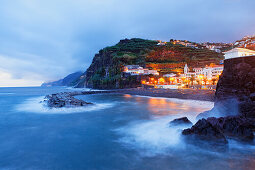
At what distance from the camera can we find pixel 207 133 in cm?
816

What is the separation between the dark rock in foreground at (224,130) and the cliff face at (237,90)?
1259mm

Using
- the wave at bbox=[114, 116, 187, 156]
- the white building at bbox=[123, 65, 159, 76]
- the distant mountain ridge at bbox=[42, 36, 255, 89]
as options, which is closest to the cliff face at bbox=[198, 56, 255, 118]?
the wave at bbox=[114, 116, 187, 156]

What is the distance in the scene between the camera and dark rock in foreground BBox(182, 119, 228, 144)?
7909 mm

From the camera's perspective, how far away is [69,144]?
30.2 feet

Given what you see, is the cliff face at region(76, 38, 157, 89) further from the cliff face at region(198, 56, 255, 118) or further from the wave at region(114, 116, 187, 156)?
the wave at region(114, 116, 187, 156)

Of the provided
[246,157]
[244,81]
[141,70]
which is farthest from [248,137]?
[141,70]

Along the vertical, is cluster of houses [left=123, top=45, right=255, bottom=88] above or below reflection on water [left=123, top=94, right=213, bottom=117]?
above

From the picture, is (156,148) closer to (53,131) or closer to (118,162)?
(118,162)

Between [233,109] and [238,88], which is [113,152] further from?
[238,88]

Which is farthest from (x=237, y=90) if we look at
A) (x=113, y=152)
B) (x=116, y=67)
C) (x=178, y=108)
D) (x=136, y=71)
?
(x=116, y=67)

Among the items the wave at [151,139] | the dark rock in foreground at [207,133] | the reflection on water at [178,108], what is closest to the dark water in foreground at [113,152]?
the wave at [151,139]

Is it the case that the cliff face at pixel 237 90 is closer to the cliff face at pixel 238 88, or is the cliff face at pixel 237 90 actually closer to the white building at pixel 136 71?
the cliff face at pixel 238 88

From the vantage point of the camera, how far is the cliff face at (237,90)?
10.1m

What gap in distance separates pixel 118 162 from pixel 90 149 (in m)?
2.33
